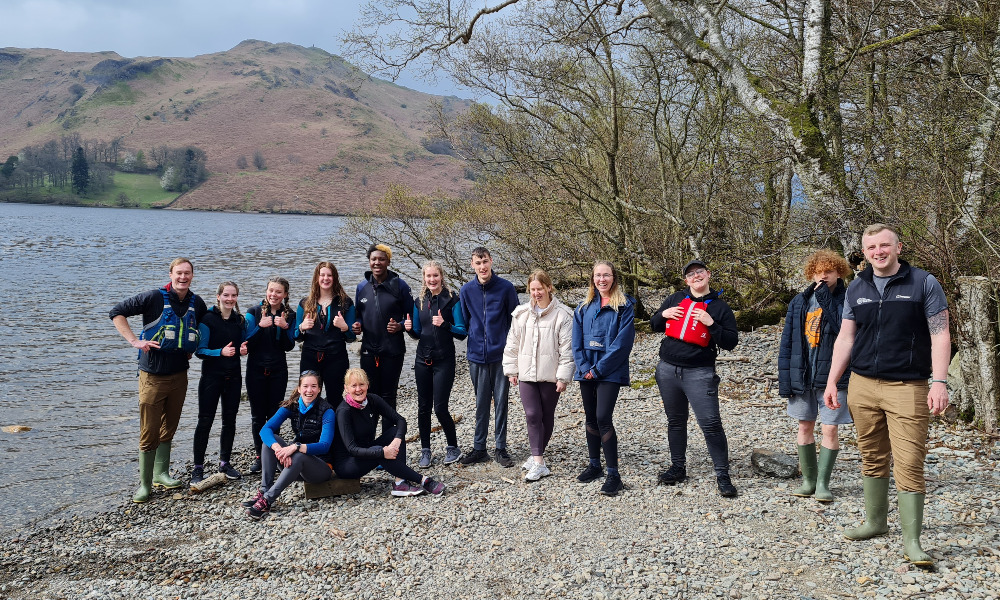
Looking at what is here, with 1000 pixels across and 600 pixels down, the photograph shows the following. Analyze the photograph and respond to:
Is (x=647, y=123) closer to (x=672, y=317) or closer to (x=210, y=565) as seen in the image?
(x=672, y=317)

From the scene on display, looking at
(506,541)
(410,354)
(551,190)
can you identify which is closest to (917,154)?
(506,541)

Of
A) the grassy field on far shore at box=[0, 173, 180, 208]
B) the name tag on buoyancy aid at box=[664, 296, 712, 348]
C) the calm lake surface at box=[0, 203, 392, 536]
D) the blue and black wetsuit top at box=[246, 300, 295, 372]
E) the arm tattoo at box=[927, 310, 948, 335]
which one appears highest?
the grassy field on far shore at box=[0, 173, 180, 208]

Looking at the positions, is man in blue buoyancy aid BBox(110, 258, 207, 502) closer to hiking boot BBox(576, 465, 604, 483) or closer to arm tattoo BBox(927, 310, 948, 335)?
hiking boot BBox(576, 465, 604, 483)

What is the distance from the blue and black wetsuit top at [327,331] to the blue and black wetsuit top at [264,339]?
7.9 inches

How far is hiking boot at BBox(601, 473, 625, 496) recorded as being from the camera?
6.31 metres

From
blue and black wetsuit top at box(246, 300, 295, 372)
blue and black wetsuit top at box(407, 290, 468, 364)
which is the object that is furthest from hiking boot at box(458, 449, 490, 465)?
blue and black wetsuit top at box(246, 300, 295, 372)

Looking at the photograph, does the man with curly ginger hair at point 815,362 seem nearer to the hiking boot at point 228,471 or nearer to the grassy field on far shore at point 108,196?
the hiking boot at point 228,471

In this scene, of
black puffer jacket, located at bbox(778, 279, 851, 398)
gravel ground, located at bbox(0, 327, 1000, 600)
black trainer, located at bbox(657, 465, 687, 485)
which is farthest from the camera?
black trainer, located at bbox(657, 465, 687, 485)

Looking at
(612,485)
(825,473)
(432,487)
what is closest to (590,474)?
(612,485)

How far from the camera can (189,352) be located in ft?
22.9

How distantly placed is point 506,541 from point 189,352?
4060 millimetres

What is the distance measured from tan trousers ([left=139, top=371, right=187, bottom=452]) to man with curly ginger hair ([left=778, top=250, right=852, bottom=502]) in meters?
6.19

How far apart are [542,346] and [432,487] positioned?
1.90 metres

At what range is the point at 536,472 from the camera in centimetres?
684
